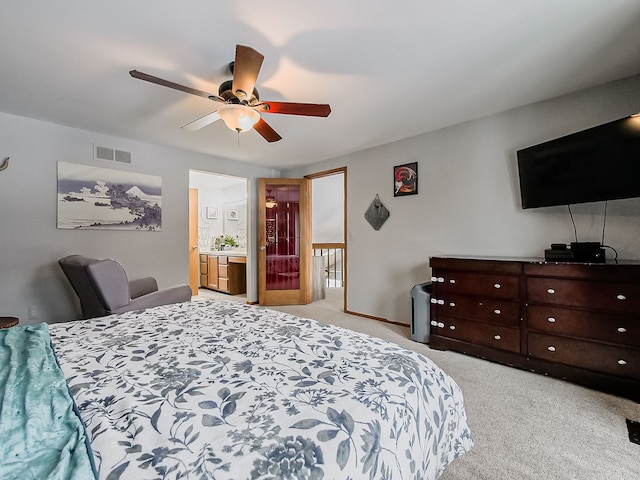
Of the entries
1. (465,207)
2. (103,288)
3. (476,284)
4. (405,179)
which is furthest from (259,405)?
(405,179)

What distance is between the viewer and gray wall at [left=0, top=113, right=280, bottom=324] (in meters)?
3.03

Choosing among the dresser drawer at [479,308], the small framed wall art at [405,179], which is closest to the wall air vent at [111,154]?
the small framed wall art at [405,179]

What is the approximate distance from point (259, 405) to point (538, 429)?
189 cm

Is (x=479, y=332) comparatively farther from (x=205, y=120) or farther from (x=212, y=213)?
(x=212, y=213)

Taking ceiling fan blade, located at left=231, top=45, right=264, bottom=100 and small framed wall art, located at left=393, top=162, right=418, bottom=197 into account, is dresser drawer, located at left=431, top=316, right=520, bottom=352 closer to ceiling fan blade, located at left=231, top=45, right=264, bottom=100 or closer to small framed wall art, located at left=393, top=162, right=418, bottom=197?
small framed wall art, located at left=393, top=162, right=418, bottom=197

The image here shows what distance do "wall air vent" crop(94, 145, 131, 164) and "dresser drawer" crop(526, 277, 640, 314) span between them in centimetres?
472

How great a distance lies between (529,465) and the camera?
1482mm

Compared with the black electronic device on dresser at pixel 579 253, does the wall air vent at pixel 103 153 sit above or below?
above

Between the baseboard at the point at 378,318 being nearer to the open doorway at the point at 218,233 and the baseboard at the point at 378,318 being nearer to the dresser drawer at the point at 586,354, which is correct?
the dresser drawer at the point at 586,354

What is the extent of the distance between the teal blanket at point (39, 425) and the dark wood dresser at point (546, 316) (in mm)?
2909

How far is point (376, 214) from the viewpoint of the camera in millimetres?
4137

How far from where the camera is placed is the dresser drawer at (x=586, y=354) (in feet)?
6.75

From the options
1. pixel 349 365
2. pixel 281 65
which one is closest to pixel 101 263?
pixel 281 65

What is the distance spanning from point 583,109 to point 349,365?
321 centimetres
